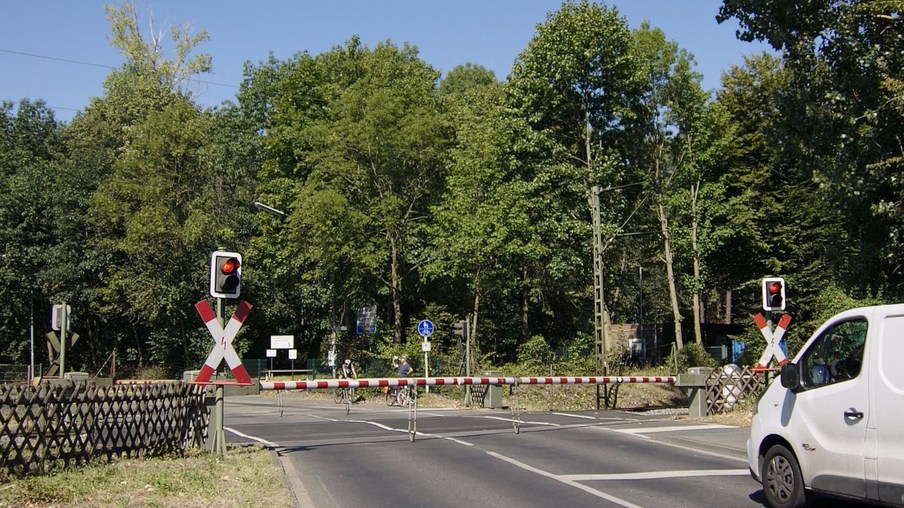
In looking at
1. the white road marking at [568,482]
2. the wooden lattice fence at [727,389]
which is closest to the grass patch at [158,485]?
the white road marking at [568,482]

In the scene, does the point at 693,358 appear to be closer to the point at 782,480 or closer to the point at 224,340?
the point at 224,340

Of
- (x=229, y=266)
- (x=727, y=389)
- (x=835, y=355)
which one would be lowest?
(x=727, y=389)

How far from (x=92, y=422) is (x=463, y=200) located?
25.1m

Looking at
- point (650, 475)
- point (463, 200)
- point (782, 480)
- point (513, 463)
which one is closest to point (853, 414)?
point (782, 480)

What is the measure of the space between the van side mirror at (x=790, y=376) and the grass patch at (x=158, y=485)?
5.25 m

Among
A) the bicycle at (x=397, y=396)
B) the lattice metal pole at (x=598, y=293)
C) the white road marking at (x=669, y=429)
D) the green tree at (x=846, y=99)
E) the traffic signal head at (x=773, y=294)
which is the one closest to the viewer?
the traffic signal head at (x=773, y=294)

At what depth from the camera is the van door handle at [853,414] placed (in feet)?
A: 25.2

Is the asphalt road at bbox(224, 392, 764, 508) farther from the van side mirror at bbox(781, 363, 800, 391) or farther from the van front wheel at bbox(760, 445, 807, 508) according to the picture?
the van side mirror at bbox(781, 363, 800, 391)

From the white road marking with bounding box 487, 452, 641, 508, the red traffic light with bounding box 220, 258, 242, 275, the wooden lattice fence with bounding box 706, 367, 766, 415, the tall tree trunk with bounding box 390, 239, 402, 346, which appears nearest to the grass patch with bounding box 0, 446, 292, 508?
the red traffic light with bounding box 220, 258, 242, 275

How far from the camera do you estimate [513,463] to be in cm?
1246

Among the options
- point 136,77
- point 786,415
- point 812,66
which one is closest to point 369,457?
point 786,415

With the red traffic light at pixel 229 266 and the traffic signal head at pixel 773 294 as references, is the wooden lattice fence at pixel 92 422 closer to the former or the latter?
the red traffic light at pixel 229 266

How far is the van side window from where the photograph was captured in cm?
796

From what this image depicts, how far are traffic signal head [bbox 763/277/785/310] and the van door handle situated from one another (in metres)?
8.87
